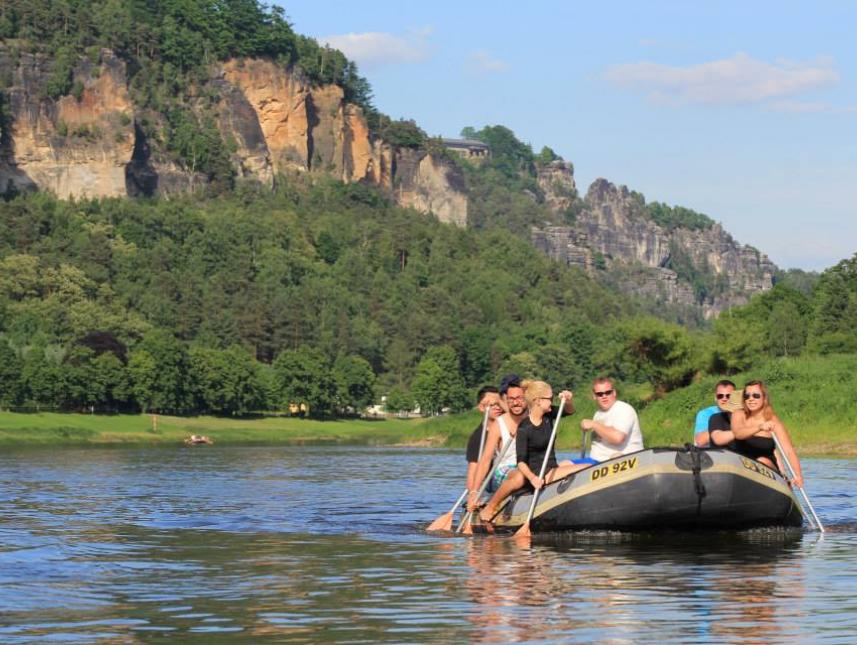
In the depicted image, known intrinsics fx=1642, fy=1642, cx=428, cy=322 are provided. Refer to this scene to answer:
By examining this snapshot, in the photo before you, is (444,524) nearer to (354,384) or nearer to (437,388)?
(354,384)

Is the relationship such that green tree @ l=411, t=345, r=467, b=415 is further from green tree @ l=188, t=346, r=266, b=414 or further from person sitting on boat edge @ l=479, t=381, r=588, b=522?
person sitting on boat edge @ l=479, t=381, r=588, b=522

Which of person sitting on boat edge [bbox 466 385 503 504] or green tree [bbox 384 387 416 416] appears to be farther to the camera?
green tree [bbox 384 387 416 416]

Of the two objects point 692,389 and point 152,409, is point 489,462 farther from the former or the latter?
point 152,409

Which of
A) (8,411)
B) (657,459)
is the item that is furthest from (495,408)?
(8,411)

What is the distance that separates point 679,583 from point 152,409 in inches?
4730

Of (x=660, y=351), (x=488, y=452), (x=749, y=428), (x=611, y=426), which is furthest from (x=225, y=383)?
(x=749, y=428)

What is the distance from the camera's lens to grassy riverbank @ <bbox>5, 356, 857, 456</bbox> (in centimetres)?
6268

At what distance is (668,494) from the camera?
76.6 feet

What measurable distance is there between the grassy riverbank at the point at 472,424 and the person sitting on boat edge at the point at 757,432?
3536 centimetres

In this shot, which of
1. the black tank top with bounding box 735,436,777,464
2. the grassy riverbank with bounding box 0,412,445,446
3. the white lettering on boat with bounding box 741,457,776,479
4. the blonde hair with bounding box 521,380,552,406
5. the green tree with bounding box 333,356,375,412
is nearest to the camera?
the white lettering on boat with bounding box 741,457,776,479

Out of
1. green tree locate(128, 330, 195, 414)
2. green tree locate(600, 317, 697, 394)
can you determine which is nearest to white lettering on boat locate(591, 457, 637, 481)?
green tree locate(600, 317, 697, 394)

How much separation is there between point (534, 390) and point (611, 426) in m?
1.32

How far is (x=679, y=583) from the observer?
1884 cm

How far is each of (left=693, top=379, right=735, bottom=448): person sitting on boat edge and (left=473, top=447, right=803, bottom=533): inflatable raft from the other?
1134 mm
